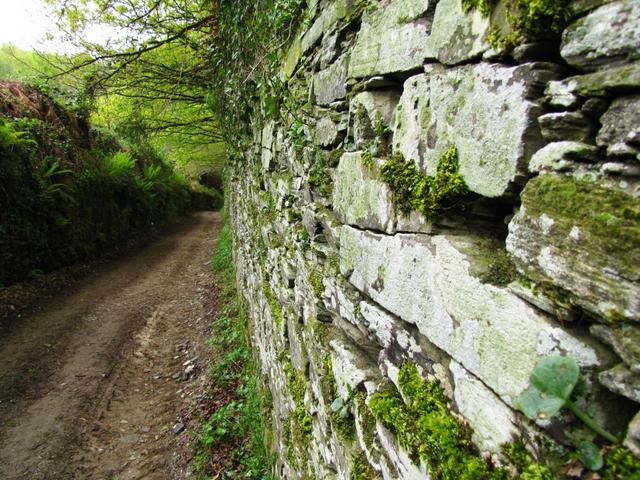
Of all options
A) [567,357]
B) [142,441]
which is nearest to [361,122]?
[567,357]

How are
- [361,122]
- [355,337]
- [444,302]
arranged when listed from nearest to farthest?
[444,302] < [361,122] < [355,337]

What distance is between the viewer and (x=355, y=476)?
5.28 ft

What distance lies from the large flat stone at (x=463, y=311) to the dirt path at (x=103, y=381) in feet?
13.5

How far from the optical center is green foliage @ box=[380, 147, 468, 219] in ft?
3.48

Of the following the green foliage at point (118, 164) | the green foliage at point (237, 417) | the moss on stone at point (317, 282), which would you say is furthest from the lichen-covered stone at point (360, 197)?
the green foliage at point (118, 164)

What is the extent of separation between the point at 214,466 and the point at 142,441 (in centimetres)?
112

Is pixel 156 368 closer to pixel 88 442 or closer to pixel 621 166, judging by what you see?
pixel 88 442

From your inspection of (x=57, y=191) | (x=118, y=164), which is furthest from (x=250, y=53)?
(x=118, y=164)

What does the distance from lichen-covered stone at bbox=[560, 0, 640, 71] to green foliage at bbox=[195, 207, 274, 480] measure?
3.95 meters

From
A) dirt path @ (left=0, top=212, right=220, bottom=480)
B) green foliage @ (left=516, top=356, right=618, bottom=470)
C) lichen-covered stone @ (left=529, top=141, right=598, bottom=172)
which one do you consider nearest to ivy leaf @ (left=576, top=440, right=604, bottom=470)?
green foliage @ (left=516, top=356, right=618, bottom=470)

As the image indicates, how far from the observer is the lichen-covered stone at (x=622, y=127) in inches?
25.7

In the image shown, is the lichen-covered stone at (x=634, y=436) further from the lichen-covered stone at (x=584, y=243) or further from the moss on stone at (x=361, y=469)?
the moss on stone at (x=361, y=469)

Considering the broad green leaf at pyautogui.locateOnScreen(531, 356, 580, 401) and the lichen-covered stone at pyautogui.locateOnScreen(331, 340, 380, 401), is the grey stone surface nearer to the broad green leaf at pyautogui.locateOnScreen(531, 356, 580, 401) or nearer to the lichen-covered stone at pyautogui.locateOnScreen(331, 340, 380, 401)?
the broad green leaf at pyautogui.locateOnScreen(531, 356, 580, 401)

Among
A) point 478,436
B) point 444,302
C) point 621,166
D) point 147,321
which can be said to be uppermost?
point 621,166
